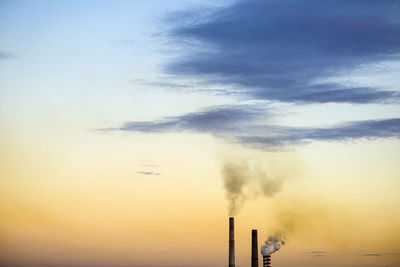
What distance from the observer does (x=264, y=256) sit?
196ft

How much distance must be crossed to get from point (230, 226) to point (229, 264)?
153 inches

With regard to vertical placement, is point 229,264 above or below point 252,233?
below

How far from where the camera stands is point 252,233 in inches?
2303

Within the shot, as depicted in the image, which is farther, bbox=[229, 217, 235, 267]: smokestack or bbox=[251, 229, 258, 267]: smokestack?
bbox=[251, 229, 258, 267]: smokestack

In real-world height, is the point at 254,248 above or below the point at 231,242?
below

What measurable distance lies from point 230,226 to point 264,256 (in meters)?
6.16

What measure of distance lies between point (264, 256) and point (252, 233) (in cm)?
339

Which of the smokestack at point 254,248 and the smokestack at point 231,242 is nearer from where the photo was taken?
the smokestack at point 231,242

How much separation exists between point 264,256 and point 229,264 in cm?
600

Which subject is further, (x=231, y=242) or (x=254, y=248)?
(x=254, y=248)

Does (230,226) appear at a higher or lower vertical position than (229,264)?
higher

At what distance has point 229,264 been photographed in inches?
2183

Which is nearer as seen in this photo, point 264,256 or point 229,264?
point 229,264
